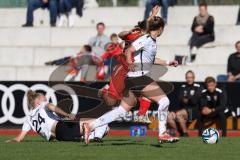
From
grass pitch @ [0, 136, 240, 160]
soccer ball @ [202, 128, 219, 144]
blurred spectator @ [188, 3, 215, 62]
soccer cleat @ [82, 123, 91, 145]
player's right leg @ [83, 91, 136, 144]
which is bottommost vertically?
grass pitch @ [0, 136, 240, 160]

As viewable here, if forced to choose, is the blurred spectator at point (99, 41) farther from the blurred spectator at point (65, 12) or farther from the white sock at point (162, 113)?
the white sock at point (162, 113)

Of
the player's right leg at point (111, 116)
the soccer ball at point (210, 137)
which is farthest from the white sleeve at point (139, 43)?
the soccer ball at point (210, 137)

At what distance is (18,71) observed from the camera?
83.7 feet

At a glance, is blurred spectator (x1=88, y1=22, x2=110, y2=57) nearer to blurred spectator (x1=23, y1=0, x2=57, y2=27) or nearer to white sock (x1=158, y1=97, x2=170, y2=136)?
blurred spectator (x1=23, y1=0, x2=57, y2=27)

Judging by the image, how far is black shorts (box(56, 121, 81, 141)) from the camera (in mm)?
15711

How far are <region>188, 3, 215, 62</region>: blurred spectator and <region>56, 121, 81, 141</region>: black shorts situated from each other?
8.94 m

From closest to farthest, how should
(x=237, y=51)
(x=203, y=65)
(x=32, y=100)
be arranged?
(x=32, y=100) → (x=237, y=51) → (x=203, y=65)

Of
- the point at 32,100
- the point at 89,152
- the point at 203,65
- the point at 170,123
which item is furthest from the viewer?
the point at 203,65

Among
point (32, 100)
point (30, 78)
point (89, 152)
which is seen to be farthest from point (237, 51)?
point (89, 152)

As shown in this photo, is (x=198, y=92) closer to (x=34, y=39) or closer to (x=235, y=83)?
(x=235, y=83)

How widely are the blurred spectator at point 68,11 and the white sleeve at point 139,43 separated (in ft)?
41.4

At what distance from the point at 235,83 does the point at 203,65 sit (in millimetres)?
2778

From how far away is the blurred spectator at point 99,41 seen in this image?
24.2 meters

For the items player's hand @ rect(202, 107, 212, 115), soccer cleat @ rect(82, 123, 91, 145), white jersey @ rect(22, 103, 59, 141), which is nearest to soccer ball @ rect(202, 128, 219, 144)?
soccer cleat @ rect(82, 123, 91, 145)
